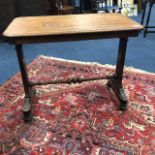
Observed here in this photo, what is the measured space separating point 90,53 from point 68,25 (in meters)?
1.38

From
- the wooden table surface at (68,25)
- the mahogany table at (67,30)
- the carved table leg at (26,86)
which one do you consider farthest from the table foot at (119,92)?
the carved table leg at (26,86)

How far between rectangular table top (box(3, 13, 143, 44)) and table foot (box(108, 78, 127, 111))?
1.83 ft

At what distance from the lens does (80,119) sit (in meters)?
1.72

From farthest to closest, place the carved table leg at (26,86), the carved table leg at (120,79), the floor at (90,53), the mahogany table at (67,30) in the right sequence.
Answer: the floor at (90,53)
the carved table leg at (120,79)
the carved table leg at (26,86)
the mahogany table at (67,30)

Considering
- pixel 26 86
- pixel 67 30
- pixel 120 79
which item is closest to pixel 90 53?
pixel 120 79

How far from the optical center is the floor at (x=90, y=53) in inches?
103

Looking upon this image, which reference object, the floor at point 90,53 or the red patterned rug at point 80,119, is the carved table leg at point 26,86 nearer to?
the red patterned rug at point 80,119

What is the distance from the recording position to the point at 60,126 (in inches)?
65.1

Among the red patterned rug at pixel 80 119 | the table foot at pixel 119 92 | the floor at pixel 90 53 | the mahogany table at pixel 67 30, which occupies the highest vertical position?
the mahogany table at pixel 67 30

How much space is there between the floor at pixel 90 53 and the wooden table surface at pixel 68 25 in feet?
2.92

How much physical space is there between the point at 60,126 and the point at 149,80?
1.09m

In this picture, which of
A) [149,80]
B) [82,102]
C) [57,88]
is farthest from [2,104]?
[149,80]

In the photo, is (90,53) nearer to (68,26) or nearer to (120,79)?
(120,79)

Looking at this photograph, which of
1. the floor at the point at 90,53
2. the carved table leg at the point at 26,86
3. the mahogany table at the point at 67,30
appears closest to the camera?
the mahogany table at the point at 67,30
